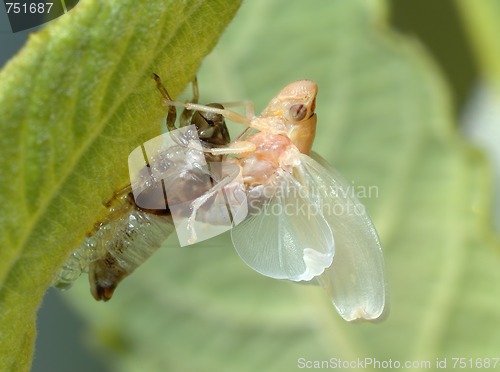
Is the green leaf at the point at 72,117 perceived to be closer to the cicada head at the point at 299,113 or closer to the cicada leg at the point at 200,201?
the cicada leg at the point at 200,201

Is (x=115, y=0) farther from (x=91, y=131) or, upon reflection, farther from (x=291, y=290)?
(x=291, y=290)

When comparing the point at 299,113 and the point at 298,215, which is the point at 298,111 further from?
the point at 298,215

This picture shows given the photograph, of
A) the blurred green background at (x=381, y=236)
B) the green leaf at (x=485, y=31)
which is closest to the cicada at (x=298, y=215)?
the blurred green background at (x=381, y=236)

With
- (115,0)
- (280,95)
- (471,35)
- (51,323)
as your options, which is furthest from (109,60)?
(51,323)

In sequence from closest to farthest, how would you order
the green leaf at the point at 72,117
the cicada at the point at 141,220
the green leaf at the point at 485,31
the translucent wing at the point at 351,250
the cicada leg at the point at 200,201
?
the green leaf at the point at 72,117
the cicada at the point at 141,220
the cicada leg at the point at 200,201
the translucent wing at the point at 351,250
the green leaf at the point at 485,31

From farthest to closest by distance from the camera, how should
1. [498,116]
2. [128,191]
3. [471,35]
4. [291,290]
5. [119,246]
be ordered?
[498,116], [471,35], [291,290], [119,246], [128,191]

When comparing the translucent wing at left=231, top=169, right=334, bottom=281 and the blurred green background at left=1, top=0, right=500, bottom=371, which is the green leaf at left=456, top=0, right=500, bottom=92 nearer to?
the blurred green background at left=1, top=0, right=500, bottom=371

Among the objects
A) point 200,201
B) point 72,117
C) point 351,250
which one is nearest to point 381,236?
point 351,250
